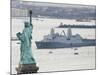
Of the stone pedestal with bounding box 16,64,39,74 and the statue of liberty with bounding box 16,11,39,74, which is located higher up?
the statue of liberty with bounding box 16,11,39,74

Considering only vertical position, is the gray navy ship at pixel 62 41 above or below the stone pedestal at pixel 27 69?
above

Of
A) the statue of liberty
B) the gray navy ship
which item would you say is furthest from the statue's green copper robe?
the gray navy ship

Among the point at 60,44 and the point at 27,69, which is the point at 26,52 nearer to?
the point at 27,69

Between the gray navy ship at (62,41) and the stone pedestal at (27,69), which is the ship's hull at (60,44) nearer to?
the gray navy ship at (62,41)

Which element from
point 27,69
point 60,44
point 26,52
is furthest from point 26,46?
point 60,44

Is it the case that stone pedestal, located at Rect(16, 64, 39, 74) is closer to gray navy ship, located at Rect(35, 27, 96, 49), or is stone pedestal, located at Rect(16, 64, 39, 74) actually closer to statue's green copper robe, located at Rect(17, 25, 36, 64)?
statue's green copper robe, located at Rect(17, 25, 36, 64)

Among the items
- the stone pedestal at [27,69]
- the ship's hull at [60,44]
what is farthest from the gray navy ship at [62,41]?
the stone pedestal at [27,69]
